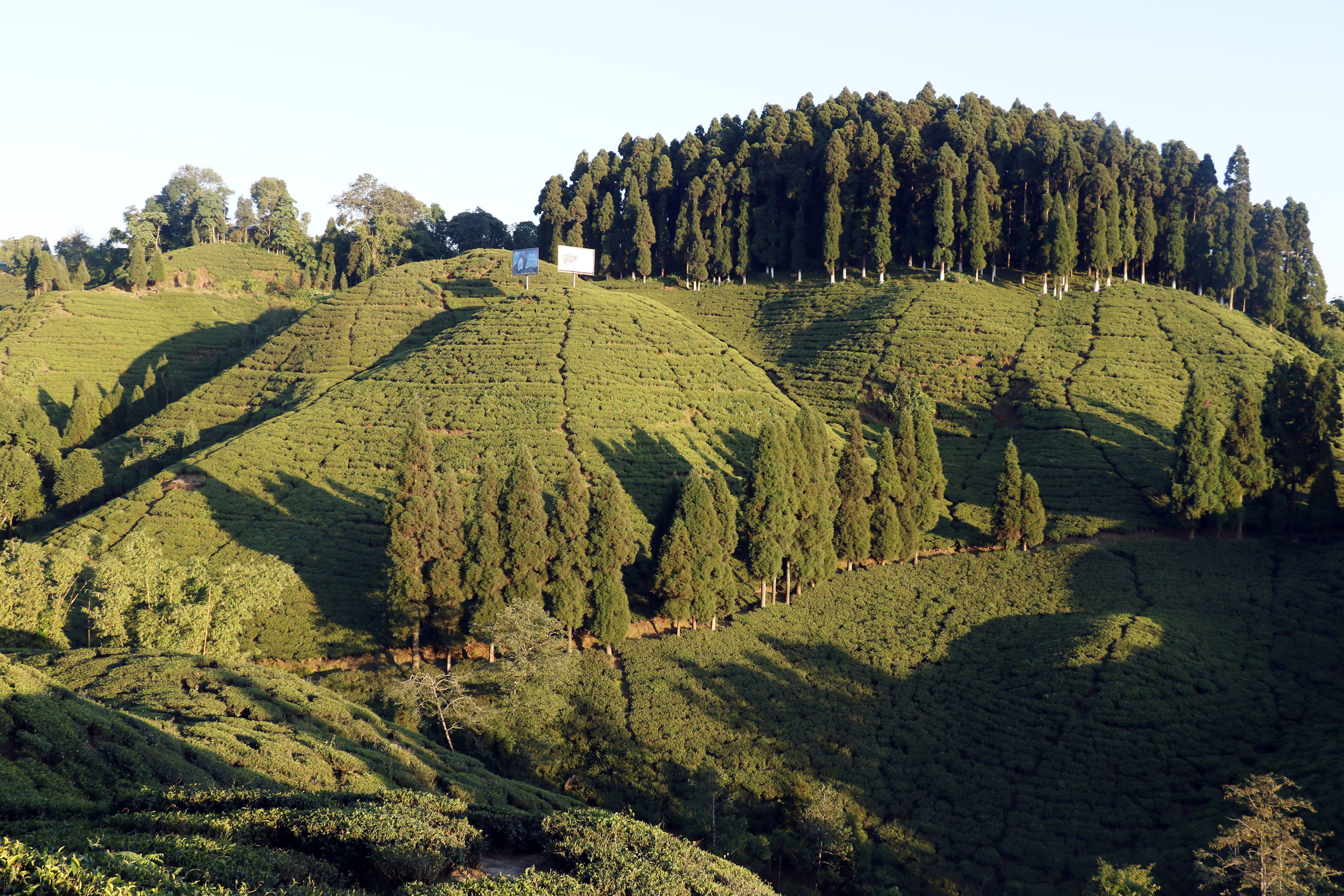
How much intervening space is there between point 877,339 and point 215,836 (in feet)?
248

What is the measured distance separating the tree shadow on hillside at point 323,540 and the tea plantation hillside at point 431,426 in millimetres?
111

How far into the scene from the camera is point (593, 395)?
66.1m

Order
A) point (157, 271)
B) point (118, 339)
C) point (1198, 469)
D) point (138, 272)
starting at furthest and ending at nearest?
point (157, 271), point (138, 272), point (118, 339), point (1198, 469)

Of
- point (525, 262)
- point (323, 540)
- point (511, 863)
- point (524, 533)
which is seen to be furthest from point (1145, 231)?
point (511, 863)

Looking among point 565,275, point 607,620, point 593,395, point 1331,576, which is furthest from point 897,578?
point 565,275

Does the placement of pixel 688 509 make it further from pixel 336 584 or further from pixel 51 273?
pixel 51 273

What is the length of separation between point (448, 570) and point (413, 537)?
2570mm

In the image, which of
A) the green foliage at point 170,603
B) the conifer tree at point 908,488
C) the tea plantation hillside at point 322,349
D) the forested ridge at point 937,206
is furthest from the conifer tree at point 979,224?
the green foliage at point 170,603

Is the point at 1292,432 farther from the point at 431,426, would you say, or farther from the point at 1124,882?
the point at 431,426

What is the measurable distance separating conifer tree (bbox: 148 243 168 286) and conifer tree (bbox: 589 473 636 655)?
93659 mm

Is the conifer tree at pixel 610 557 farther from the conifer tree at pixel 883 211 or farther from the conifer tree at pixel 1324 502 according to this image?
the conifer tree at pixel 883 211

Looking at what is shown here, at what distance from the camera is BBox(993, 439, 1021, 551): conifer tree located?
50.2m

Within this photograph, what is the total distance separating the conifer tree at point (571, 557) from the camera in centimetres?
3975

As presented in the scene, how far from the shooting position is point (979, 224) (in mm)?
88125
